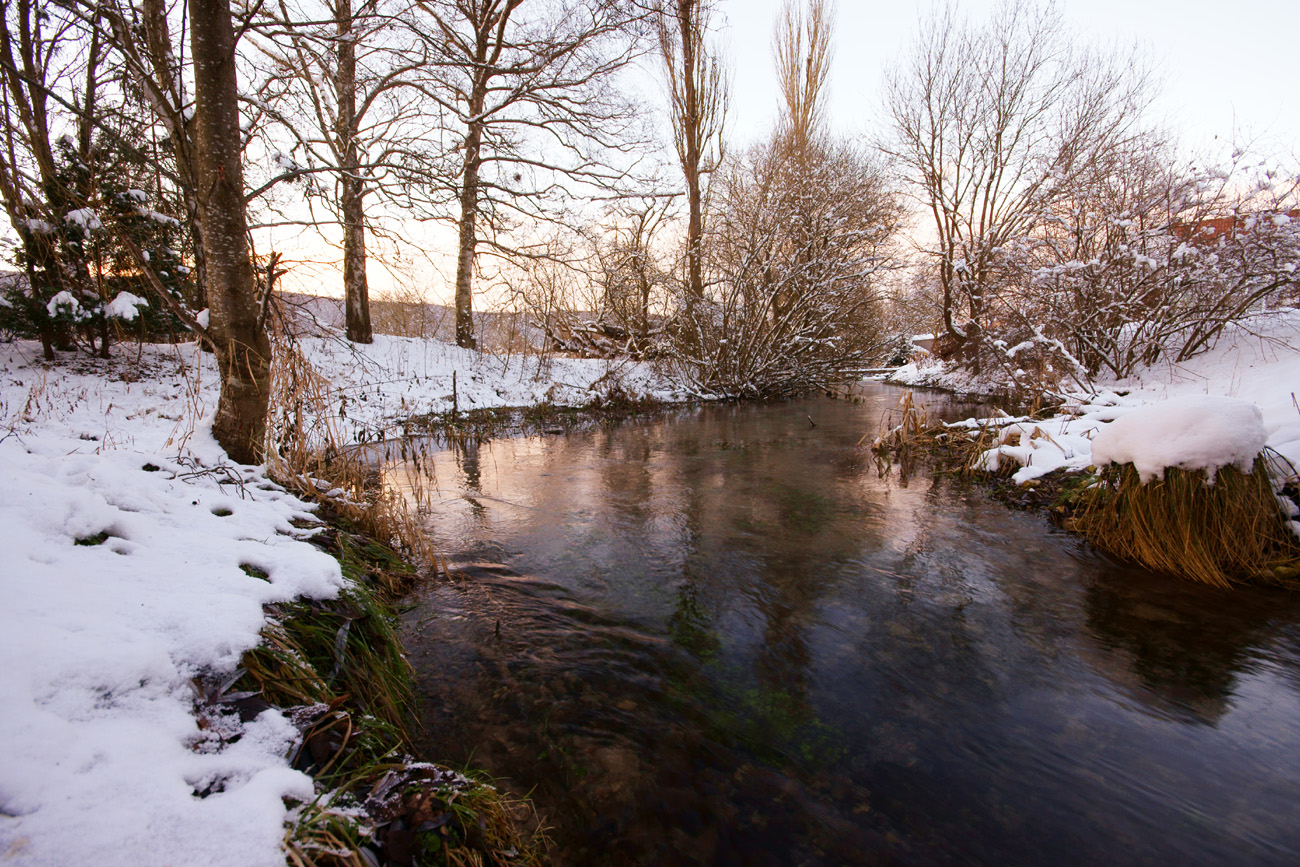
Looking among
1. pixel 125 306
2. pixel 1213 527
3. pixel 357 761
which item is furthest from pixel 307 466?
pixel 1213 527

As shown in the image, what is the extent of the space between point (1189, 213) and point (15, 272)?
19233 mm

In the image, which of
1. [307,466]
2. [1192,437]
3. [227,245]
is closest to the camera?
[227,245]

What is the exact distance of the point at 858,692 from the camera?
3029 millimetres

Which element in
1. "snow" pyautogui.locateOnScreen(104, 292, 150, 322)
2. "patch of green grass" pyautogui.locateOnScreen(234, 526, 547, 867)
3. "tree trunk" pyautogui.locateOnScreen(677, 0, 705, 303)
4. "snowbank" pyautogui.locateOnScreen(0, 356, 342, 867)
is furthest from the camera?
"tree trunk" pyautogui.locateOnScreen(677, 0, 705, 303)

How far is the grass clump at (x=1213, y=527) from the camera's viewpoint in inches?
158

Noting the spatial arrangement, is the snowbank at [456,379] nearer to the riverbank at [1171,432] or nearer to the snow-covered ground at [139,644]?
the snow-covered ground at [139,644]

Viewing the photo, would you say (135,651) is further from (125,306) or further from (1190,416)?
(125,306)

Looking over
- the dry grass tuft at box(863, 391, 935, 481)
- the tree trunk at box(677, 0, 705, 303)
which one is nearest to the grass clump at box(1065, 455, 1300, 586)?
the dry grass tuft at box(863, 391, 935, 481)

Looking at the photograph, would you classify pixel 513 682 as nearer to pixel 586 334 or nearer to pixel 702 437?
pixel 702 437

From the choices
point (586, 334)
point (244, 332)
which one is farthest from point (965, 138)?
point (244, 332)

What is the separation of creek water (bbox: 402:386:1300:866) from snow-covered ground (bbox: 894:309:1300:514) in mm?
1030

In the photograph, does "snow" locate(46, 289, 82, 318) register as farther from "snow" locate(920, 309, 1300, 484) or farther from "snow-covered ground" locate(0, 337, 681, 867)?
"snow" locate(920, 309, 1300, 484)

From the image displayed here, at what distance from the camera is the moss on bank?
4.65 ft

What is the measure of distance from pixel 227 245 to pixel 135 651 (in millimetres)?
3279
